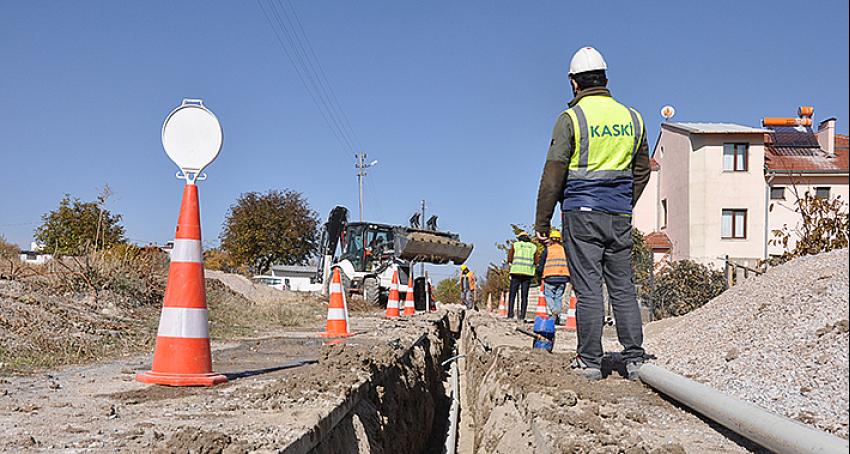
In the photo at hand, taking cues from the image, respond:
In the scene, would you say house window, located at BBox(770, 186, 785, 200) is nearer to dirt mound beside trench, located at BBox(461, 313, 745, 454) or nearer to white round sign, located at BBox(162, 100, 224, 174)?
dirt mound beside trench, located at BBox(461, 313, 745, 454)

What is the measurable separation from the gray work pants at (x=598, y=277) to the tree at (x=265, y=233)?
49.4 m

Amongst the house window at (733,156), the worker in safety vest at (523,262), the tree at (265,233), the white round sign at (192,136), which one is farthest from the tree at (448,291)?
the white round sign at (192,136)

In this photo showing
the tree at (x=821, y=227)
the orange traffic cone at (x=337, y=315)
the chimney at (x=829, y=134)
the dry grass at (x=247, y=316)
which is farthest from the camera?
the dry grass at (x=247, y=316)

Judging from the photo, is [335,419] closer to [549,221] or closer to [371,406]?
[371,406]

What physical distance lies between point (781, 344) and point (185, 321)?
3.68 metres

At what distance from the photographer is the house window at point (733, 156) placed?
20.6 metres

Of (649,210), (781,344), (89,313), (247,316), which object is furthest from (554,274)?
(649,210)

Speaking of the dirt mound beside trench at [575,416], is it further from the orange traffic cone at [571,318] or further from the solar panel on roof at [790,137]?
the orange traffic cone at [571,318]

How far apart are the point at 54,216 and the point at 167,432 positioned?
37.0m

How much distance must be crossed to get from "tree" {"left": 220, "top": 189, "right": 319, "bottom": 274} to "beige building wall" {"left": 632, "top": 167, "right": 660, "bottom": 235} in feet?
87.5

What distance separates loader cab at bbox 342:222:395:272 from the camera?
79.6 ft

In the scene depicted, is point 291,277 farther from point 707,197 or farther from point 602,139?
point 602,139

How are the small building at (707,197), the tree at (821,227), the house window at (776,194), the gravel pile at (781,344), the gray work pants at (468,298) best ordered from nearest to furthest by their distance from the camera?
the gravel pile at (781,344) < the tree at (821,227) < the house window at (776,194) < the small building at (707,197) < the gray work pants at (468,298)

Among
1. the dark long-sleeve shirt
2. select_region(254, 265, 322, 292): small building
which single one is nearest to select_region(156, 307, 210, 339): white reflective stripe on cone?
the dark long-sleeve shirt
